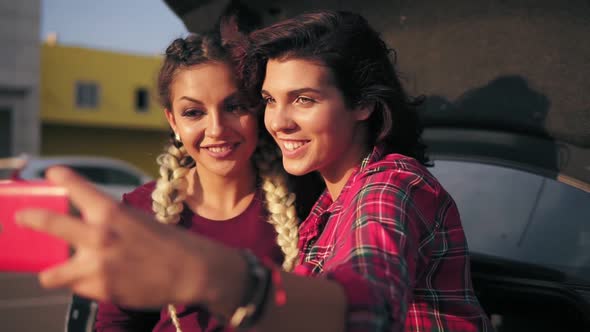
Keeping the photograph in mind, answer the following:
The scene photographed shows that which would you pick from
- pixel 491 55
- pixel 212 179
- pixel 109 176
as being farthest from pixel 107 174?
pixel 491 55

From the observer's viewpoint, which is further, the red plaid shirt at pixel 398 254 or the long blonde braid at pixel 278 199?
the long blonde braid at pixel 278 199

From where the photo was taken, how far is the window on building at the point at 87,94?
2655 centimetres

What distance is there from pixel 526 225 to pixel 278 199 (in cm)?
87

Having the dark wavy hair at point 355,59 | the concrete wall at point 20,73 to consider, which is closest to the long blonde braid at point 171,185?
the dark wavy hair at point 355,59

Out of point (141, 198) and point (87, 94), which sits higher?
point (141, 198)

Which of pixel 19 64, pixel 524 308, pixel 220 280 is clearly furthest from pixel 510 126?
pixel 19 64

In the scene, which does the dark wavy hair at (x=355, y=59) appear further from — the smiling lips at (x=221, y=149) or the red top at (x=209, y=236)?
the red top at (x=209, y=236)

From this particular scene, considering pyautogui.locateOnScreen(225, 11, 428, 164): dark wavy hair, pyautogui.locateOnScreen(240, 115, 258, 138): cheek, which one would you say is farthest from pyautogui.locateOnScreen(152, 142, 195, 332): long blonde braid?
pyautogui.locateOnScreen(225, 11, 428, 164): dark wavy hair

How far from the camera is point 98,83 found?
26953 millimetres

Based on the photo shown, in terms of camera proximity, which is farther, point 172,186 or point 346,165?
point 172,186

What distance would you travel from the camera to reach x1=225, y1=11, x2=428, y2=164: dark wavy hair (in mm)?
1820

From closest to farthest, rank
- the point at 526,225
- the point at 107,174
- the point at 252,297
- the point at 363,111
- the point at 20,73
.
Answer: the point at 252,297, the point at 363,111, the point at 526,225, the point at 107,174, the point at 20,73

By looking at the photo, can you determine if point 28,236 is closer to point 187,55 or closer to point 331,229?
point 331,229

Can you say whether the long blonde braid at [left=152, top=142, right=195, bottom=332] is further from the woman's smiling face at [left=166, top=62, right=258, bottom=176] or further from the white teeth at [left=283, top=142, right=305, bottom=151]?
the white teeth at [left=283, top=142, right=305, bottom=151]
